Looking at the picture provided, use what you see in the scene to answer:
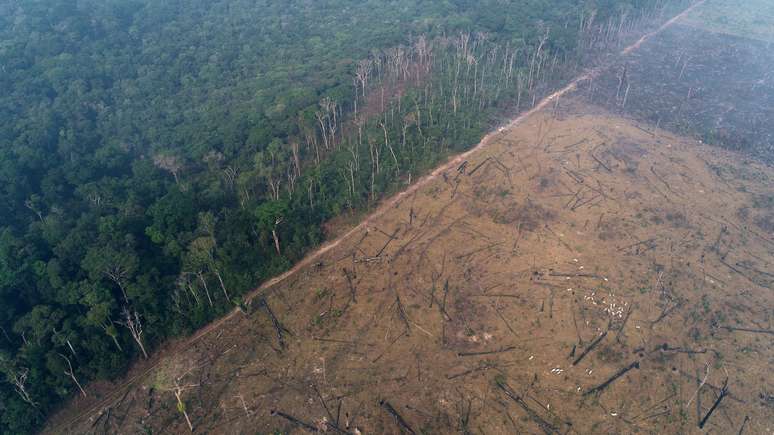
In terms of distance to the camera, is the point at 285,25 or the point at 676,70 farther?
the point at 285,25

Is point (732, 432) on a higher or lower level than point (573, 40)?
lower

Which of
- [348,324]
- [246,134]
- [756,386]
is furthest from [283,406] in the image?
[246,134]

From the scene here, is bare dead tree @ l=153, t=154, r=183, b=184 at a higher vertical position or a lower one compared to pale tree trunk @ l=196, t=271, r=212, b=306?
higher

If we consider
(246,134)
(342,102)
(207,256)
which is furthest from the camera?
(342,102)

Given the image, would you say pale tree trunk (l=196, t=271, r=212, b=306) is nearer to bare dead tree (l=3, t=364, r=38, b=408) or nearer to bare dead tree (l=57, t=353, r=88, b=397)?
bare dead tree (l=57, t=353, r=88, b=397)

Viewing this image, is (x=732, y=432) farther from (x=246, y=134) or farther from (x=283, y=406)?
(x=246, y=134)

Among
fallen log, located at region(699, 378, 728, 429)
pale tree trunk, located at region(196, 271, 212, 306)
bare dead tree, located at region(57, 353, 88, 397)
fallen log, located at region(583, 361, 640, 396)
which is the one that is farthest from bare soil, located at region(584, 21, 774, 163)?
bare dead tree, located at region(57, 353, 88, 397)

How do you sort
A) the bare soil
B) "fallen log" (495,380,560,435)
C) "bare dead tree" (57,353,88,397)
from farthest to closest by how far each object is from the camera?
1. the bare soil
2. "bare dead tree" (57,353,88,397)
3. "fallen log" (495,380,560,435)

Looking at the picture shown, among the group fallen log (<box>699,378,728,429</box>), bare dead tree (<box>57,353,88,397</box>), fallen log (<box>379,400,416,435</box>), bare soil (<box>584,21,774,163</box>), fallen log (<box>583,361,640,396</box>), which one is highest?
bare soil (<box>584,21,774,163</box>)
